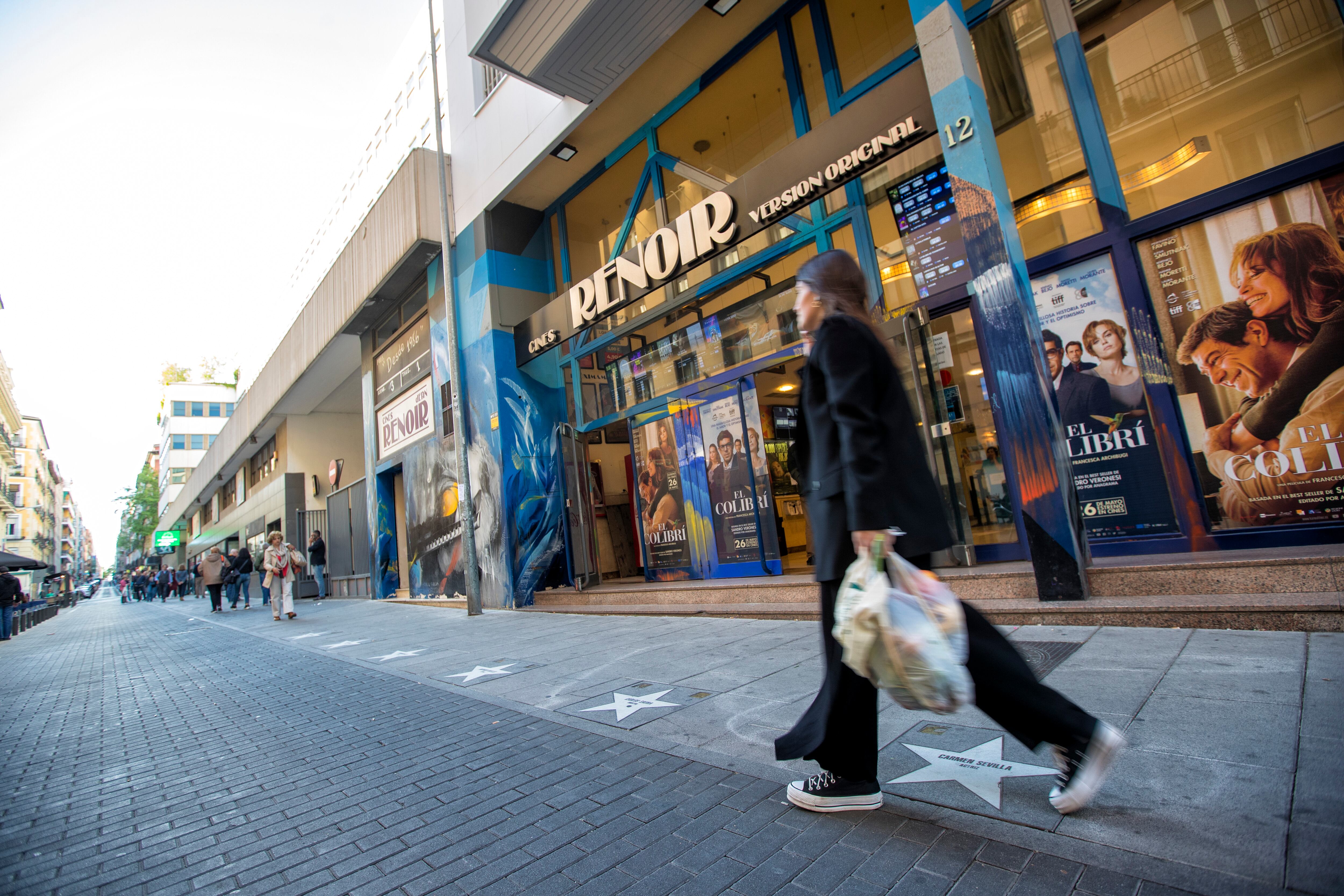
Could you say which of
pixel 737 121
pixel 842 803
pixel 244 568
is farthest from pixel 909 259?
pixel 244 568

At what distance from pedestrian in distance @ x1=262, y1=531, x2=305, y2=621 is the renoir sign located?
730 centimetres

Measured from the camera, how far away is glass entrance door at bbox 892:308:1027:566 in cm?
611

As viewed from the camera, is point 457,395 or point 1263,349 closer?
point 1263,349

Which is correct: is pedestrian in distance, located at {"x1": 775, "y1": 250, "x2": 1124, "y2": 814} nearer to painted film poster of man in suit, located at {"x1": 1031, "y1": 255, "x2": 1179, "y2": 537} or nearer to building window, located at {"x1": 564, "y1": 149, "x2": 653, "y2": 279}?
painted film poster of man in suit, located at {"x1": 1031, "y1": 255, "x2": 1179, "y2": 537}

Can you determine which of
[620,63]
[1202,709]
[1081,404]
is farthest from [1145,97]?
[620,63]

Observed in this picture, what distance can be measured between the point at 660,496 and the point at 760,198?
14.4 feet

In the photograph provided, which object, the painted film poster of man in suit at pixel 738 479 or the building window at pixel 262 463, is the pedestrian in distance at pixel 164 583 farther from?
the painted film poster of man in suit at pixel 738 479

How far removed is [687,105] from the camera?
930cm

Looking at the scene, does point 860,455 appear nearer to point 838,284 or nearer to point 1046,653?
point 838,284

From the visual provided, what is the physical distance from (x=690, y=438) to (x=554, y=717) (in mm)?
5682

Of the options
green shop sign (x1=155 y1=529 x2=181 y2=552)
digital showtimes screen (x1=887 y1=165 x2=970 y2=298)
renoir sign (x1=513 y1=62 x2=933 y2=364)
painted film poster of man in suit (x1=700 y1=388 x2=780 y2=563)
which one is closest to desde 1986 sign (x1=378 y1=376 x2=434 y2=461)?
renoir sign (x1=513 y1=62 x2=933 y2=364)

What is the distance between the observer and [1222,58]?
5.30m

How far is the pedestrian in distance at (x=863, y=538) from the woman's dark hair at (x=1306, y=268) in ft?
15.4

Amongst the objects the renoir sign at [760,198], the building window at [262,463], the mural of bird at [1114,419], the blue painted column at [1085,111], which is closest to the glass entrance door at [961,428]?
the mural of bird at [1114,419]
